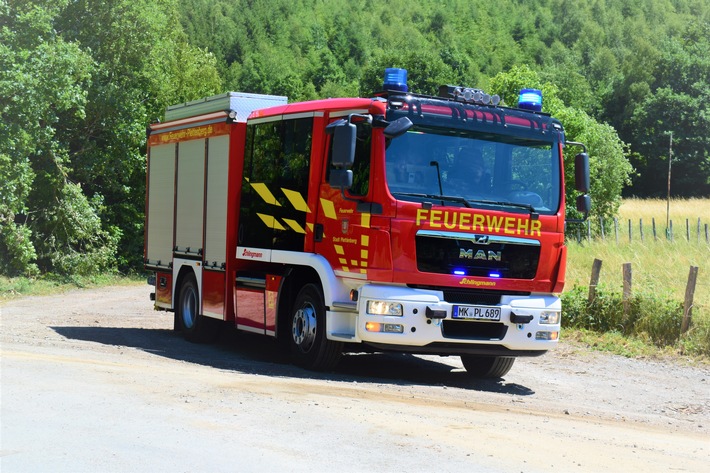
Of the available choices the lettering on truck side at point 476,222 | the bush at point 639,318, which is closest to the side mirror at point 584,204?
the lettering on truck side at point 476,222

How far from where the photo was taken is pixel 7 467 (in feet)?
20.7

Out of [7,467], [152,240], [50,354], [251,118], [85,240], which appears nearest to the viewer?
[7,467]

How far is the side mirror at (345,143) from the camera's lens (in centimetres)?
1096

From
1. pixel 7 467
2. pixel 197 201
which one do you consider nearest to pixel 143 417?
pixel 7 467

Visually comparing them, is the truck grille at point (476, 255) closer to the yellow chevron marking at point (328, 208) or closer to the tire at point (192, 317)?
the yellow chevron marking at point (328, 208)

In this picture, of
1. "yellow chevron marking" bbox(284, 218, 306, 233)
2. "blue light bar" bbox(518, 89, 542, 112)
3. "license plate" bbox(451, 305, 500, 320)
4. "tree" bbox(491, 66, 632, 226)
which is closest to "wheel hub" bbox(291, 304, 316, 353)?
"yellow chevron marking" bbox(284, 218, 306, 233)

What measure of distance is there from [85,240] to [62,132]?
3703 mm

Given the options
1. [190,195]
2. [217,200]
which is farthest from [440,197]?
[190,195]

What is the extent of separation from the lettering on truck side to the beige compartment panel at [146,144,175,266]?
6.32 m

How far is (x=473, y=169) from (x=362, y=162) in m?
1.27

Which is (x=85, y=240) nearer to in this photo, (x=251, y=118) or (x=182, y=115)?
(x=182, y=115)

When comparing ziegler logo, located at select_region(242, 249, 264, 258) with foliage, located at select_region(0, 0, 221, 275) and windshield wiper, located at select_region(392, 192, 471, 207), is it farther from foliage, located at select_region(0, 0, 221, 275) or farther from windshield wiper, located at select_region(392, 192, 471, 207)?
foliage, located at select_region(0, 0, 221, 275)

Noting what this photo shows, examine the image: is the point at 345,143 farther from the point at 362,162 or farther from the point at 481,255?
the point at 481,255

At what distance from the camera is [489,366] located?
13.2m
